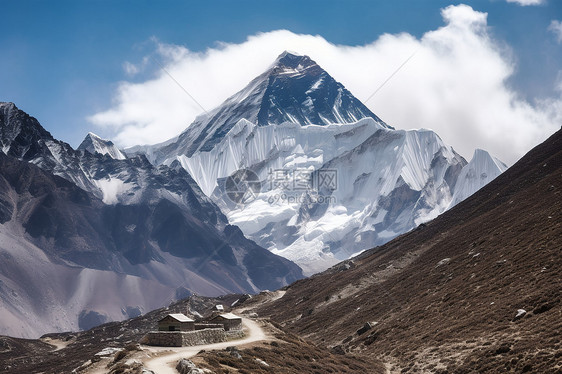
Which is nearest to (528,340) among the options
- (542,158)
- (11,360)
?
(542,158)

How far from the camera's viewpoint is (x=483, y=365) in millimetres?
48219

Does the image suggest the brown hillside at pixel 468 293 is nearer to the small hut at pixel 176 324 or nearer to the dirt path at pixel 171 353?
the dirt path at pixel 171 353

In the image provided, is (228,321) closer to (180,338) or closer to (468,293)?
(180,338)

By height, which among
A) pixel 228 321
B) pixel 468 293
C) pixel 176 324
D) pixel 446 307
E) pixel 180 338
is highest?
pixel 176 324

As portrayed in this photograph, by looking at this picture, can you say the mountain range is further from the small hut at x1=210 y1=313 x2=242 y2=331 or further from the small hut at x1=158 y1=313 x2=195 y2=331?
the small hut at x1=158 y1=313 x2=195 y2=331

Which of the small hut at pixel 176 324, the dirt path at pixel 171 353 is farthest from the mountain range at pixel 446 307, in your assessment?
the small hut at pixel 176 324

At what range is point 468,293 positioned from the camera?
7031 cm

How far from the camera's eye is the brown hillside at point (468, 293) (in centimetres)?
5162

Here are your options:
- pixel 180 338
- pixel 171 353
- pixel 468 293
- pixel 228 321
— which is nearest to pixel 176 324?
pixel 180 338

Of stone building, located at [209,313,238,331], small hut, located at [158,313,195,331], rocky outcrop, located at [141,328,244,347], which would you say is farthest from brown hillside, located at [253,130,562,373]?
small hut, located at [158,313,195,331]

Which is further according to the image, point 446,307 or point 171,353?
point 446,307

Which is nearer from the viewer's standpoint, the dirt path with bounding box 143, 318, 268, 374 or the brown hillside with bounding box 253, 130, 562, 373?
the dirt path with bounding box 143, 318, 268, 374

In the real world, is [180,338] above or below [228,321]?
below

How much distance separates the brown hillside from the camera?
5162 centimetres
